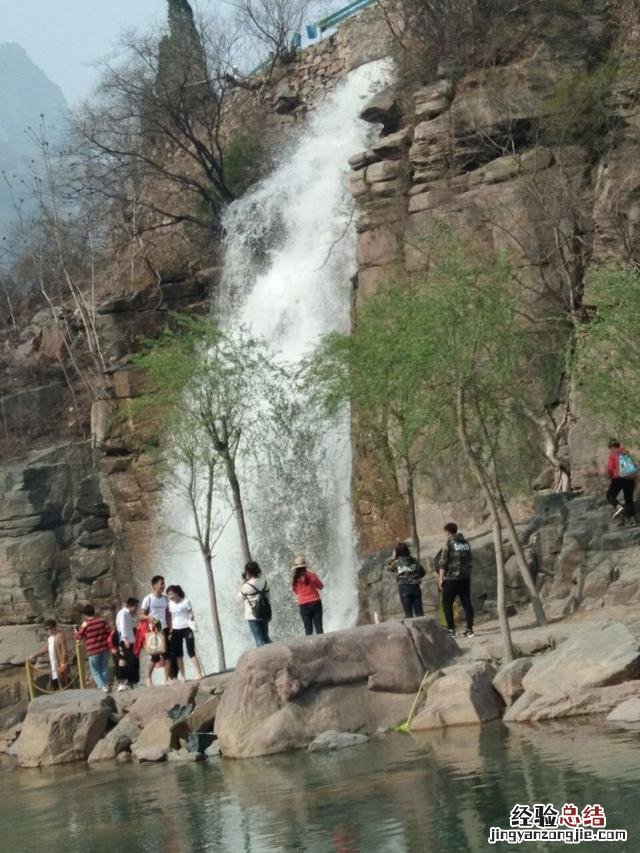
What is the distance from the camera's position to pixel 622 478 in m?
24.7

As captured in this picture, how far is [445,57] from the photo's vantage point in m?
35.8

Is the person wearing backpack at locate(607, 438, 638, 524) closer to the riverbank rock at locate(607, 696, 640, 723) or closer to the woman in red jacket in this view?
the woman in red jacket

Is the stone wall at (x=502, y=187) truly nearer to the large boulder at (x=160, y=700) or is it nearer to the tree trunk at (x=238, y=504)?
the tree trunk at (x=238, y=504)

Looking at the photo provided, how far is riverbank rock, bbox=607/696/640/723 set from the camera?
15695 millimetres

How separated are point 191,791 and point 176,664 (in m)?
6.65

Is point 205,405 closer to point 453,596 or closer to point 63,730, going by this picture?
point 453,596

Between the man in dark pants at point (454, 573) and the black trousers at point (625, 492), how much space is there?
3859 millimetres

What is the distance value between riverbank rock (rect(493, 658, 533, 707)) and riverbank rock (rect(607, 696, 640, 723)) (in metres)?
1.83

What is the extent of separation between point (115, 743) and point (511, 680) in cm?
643

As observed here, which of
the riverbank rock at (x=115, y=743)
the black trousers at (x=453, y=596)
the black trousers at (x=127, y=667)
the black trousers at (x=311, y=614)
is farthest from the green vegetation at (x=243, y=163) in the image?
the riverbank rock at (x=115, y=743)

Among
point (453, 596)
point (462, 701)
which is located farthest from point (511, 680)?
point (453, 596)

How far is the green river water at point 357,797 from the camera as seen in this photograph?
39.5 feet

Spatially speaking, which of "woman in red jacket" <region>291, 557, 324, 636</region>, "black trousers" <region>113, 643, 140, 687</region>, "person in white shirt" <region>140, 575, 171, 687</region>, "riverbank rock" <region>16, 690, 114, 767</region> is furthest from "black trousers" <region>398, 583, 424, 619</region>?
"black trousers" <region>113, 643, 140, 687</region>

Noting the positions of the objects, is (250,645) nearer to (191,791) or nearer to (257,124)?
(191,791)
